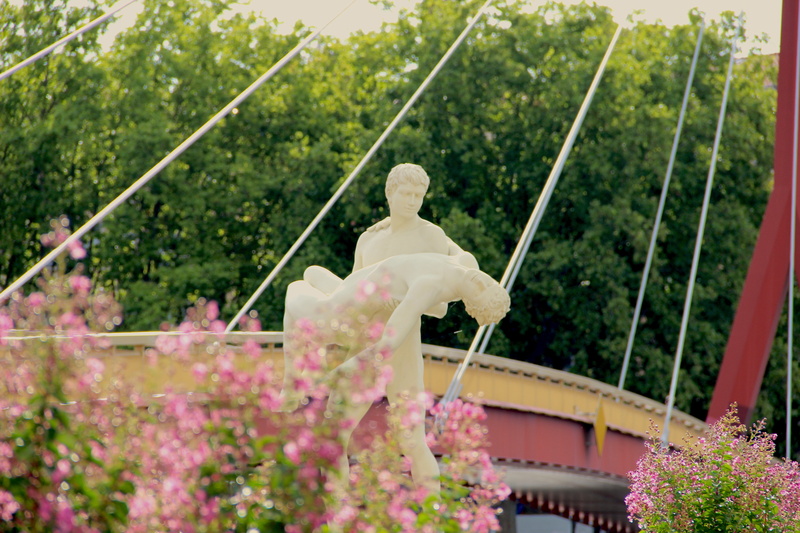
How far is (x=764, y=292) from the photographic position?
16.5 m

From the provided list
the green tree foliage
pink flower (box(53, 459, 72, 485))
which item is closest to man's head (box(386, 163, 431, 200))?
pink flower (box(53, 459, 72, 485))

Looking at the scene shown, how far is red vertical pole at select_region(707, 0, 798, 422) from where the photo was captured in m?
16.4

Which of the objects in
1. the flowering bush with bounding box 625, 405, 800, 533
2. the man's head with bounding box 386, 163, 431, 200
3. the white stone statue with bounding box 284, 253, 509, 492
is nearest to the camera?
the white stone statue with bounding box 284, 253, 509, 492

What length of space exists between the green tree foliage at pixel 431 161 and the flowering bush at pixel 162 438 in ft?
70.9

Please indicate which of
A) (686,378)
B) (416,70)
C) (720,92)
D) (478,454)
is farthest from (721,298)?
(478,454)

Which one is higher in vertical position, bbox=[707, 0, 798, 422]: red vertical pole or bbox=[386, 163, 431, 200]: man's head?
bbox=[707, 0, 798, 422]: red vertical pole

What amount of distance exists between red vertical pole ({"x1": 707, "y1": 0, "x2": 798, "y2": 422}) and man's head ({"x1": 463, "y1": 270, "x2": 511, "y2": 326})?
10.1m

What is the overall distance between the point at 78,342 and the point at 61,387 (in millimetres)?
123

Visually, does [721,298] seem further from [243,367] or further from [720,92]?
[243,367]

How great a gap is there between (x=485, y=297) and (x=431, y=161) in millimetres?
21017

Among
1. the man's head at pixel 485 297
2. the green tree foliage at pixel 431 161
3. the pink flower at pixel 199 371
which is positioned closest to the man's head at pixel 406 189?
the man's head at pixel 485 297

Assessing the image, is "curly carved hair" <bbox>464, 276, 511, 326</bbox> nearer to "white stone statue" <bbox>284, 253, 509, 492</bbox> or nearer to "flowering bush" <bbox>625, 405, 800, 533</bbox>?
"white stone statue" <bbox>284, 253, 509, 492</bbox>

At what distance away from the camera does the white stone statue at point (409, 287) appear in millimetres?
6809

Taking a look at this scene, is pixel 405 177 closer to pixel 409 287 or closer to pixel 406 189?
pixel 406 189
